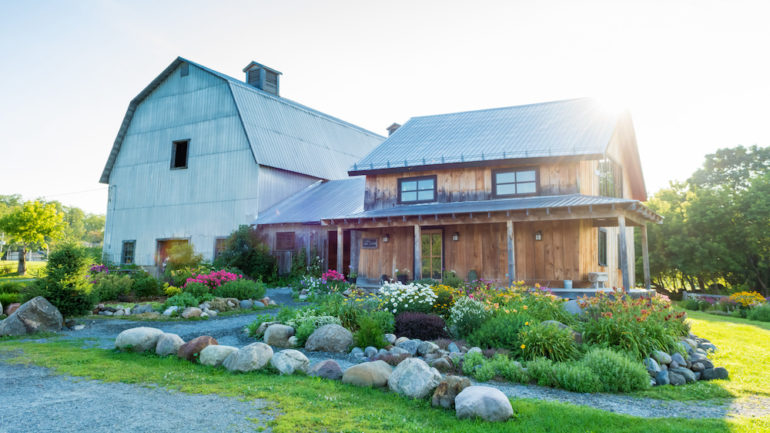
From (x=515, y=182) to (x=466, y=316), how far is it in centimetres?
872

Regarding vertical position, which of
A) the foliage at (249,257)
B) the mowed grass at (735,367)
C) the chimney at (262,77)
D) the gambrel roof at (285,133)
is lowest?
the mowed grass at (735,367)

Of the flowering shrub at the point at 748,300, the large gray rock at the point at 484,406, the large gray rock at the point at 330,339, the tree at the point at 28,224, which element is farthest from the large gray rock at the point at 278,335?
the tree at the point at 28,224

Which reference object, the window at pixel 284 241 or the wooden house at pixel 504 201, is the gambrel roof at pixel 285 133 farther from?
the wooden house at pixel 504 201

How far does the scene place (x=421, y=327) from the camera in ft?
29.7

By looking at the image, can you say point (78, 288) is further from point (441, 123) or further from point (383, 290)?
point (441, 123)

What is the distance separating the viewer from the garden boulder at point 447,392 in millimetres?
5293

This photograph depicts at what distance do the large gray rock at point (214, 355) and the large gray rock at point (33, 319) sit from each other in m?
4.99

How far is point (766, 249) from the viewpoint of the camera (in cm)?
2644

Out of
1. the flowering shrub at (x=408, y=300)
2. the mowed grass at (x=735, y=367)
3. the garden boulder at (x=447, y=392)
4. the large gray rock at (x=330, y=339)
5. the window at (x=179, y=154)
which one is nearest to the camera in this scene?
the garden boulder at (x=447, y=392)

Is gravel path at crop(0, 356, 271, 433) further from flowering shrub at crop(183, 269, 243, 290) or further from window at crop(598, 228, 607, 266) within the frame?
window at crop(598, 228, 607, 266)

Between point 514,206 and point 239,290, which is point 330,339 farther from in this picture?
point 514,206

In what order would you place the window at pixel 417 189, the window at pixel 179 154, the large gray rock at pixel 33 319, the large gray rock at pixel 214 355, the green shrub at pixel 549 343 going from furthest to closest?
the window at pixel 179 154
the window at pixel 417 189
the large gray rock at pixel 33 319
the green shrub at pixel 549 343
the large gray rock at pixel 214 355

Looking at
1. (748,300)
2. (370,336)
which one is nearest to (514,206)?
(370,336)

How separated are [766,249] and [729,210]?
2.72 m
